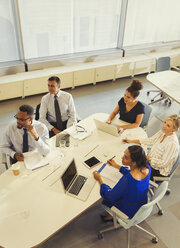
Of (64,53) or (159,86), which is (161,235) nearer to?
(159,86)

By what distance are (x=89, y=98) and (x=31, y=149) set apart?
3.25 m

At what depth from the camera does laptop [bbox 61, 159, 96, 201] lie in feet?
7.42

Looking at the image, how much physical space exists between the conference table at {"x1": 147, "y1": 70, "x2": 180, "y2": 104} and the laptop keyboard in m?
2.94

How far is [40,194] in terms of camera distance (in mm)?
2250

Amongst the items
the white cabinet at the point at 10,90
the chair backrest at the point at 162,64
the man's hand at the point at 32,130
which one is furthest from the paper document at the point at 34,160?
the chair backrest at the point at 162,64

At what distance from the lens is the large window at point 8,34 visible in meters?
5.02

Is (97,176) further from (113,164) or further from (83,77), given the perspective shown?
(83,77)

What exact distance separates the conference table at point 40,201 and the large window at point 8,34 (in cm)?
369

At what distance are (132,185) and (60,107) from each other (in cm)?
196

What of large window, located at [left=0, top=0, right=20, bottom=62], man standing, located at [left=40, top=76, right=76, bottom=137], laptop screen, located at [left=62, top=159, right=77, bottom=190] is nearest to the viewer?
laptop screen, located at [left=62, top=159, right=77, bottom=190]

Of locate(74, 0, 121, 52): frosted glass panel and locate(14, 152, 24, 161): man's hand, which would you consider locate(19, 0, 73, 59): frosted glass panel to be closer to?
locate(74, 0, 121, 52): frosted glass panel

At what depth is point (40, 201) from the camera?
2.18 m

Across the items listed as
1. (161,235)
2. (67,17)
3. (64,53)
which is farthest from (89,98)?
(161,235)

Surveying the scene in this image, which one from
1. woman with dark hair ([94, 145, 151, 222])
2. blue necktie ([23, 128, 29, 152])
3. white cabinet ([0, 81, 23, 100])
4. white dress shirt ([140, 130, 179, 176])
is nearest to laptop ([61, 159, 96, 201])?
woman with dark hair ([94, 145, 151, 222])
